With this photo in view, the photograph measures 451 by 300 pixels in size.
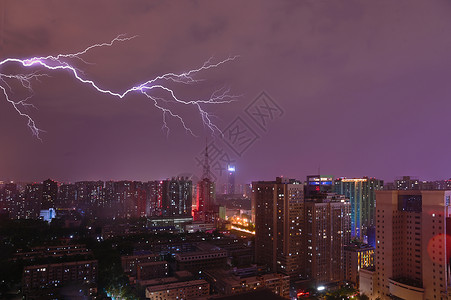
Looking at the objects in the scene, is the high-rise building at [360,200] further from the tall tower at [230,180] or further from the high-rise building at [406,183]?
the tall tower at [230,180]

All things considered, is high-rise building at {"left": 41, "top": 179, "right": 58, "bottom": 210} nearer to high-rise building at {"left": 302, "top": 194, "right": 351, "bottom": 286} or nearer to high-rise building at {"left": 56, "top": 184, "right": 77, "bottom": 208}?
high-rise building at {"left": 56, "top": 184, "right": 77, "bottom": 208}

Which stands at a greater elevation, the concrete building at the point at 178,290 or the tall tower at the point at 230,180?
the tall tower at the point at 230,180

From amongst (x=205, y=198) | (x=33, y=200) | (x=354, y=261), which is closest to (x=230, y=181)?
(x=205, y=198)

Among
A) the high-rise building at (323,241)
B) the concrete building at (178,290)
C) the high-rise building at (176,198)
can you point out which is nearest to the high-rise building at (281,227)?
the high-rise building at (323,241)

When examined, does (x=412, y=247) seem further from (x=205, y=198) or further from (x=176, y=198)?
(x=176, y=198)

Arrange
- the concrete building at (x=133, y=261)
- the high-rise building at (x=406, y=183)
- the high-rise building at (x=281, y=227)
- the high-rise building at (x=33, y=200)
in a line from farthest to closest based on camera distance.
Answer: the high-rise building at (x=33, y=200)
the high-rise building at (x=406, y=183)
the concrete building at (x=133, y=261)
the high-rise building at (x=281, y=227)

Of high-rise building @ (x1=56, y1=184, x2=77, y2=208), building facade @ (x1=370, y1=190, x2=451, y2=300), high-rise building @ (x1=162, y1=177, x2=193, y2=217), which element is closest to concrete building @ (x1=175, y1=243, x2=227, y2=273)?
building facade @ (x1=370, y1=190, x2=451, y2=300)

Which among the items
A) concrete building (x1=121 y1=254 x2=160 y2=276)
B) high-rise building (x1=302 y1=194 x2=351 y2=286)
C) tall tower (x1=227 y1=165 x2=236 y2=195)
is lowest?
concrete building (x1=121 y1=254 x2=160 y2=276)
